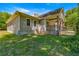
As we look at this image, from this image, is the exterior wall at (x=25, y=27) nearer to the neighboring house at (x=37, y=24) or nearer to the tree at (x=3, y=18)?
the neighboring house at (x=37, y=24)

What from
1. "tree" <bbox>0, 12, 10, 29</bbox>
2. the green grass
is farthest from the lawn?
"tree" <bbox>0, 12, 10, 29</bbox>

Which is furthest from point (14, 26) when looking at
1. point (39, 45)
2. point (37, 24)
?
point (39, 45)

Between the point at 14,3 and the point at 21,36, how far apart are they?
0.49m

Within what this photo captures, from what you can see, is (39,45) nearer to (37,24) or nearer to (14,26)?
(37,24)

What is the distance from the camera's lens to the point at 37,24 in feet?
15.8

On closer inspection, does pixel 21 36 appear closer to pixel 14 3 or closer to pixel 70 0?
pixel 14 3

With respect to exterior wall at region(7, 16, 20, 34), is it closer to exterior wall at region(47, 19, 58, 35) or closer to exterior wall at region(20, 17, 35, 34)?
exterior wall at region(20, 17, 35, 34)

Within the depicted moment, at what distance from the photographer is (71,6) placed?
188 inches

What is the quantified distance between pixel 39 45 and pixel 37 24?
1.01 ft

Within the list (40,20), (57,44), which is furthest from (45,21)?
(57,44)

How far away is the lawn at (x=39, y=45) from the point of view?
4762 millimetres

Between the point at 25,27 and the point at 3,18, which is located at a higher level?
the point at 3,18

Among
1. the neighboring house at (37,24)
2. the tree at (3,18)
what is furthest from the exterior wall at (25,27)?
the tree at (3,18)

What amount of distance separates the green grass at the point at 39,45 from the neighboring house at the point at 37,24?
9 centimetres
